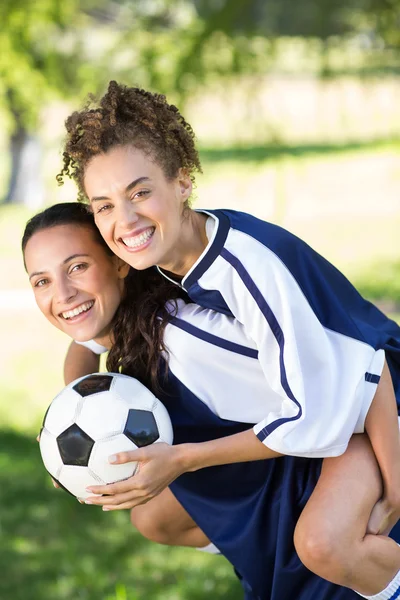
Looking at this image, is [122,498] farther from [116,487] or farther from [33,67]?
[33,67]

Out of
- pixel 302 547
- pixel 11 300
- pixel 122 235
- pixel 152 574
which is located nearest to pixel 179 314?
pixel 122 235

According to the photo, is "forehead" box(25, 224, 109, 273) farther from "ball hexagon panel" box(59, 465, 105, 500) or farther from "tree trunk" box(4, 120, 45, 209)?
"tree trunk" box(4, 120, 45, 209)

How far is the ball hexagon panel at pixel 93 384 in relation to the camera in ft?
7.98

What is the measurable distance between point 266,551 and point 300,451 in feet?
1.53

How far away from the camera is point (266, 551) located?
258 cm

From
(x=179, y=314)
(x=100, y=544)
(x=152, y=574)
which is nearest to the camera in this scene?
(x=179, y=314)

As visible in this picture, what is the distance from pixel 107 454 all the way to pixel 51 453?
7.3 inches

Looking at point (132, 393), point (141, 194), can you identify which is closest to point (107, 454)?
point (132, 393)

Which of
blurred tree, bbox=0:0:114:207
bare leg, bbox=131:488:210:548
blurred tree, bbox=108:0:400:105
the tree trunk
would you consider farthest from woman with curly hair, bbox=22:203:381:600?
the tree trunk

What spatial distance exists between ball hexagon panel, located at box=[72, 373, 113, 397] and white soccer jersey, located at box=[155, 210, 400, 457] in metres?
0.33

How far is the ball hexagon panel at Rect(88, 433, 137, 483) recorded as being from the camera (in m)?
2.33

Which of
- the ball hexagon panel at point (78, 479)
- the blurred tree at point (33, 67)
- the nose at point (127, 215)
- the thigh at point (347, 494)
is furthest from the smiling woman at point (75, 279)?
the blurred tree at point (33, 67)

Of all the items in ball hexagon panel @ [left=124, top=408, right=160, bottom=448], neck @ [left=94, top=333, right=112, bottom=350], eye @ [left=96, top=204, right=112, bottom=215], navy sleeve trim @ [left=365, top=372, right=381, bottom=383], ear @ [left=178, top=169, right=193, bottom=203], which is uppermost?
ear @ [left=178, top=169, right=193, bottom=203]

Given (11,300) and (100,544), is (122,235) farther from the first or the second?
(11,300)
